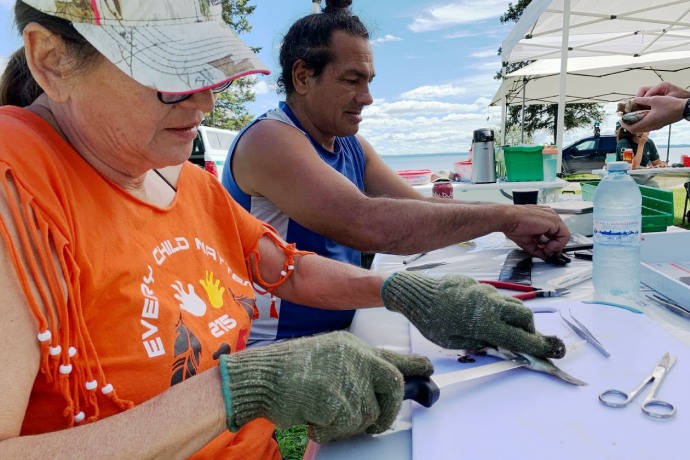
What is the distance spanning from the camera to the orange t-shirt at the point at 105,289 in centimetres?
70

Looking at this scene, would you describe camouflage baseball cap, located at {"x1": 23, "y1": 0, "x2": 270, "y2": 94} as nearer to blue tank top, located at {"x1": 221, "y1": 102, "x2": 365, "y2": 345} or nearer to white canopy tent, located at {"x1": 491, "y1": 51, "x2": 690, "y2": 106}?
blue tank top, located at {"x1": 221, "y1": 102, "x2": 365, "y2": 345}

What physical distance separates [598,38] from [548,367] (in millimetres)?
9335

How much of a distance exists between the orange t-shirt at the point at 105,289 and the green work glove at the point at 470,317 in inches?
15.7

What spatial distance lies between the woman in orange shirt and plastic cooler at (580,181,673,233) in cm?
122

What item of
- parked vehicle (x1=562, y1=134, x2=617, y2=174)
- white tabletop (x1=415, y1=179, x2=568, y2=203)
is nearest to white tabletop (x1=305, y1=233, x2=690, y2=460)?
white tabletop (x1=415, y1=179, x2=568, y2=203)

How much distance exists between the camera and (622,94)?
12.4 metres

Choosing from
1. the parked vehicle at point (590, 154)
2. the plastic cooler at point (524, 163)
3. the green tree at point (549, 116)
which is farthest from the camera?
the green tree at point (549, 116)

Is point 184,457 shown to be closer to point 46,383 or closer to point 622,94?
point 46,383

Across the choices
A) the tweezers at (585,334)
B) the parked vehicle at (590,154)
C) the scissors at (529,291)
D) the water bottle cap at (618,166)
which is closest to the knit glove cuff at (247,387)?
the tweezers at (585,334)

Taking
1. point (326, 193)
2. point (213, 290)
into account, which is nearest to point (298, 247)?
point (326, 193)

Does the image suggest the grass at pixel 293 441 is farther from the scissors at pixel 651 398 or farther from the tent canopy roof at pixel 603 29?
the tent canopy roof at pixel 603 29

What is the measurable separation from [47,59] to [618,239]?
1338 millimetres

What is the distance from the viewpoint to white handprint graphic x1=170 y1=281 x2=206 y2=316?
0.94m

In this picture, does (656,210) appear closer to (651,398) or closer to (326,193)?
(326,193)
